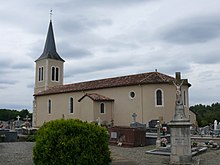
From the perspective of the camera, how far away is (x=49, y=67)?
4750cm

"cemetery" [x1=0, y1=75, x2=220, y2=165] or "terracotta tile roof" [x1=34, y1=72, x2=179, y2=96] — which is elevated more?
"terracotta tile roof" [x1=34, y1=72, x2=179, y2=96]

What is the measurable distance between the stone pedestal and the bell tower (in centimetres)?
3804

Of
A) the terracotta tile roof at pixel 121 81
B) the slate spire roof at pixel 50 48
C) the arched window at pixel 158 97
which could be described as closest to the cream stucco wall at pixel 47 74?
the slate spire roof at pixel 50 48

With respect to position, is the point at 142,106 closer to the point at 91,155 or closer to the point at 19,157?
the point at 19,157

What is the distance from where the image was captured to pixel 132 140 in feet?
57.1

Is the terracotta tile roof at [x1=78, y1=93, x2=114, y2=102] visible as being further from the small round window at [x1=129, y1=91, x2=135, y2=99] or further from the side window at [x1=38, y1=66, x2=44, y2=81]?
the side window at [x1=38, y1=66, x2=44, y2=81]

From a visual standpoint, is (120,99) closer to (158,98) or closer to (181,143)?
(158,98)

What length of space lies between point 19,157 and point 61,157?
16.8ft

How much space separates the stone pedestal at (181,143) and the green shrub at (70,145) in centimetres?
385

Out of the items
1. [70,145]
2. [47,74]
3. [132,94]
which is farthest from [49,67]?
[70,145]

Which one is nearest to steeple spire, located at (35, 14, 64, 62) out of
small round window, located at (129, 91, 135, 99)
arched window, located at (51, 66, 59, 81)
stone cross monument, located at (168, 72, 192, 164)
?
arched window, located at (51, 66, 59, 81)

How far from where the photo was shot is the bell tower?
47.5 meters

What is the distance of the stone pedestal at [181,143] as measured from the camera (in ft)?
35.7

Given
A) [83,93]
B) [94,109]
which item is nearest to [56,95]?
[83,93]
